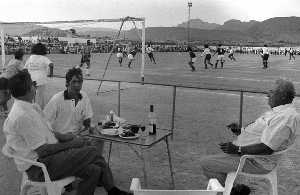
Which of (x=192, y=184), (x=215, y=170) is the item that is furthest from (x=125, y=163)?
(x=215, y=170)

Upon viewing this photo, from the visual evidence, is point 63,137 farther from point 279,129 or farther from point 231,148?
point 279,129

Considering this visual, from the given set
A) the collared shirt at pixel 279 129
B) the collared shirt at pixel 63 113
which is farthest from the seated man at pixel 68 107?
the collared shirt at pixel 279 129

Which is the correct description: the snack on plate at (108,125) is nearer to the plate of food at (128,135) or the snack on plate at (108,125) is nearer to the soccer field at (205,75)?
the plate of food at (128,135)

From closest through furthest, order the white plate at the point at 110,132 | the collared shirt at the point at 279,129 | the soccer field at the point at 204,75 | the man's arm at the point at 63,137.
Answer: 1. the collared shirt at the point at 279,129
2. the man's arm at the point at 63,137
3. the white plate at the point at 110,132
4. the soccer field at the point at 204,75

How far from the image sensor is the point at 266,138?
3.57 metres

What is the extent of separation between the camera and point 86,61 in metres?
20.7

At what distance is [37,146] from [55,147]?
0.22 meters

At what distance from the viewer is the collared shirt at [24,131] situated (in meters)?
3.26

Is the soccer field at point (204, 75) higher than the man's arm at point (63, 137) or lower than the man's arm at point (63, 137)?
lower

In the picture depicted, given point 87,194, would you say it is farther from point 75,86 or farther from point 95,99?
point 95,99

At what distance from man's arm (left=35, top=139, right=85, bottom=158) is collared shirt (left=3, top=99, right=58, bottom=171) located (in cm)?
4

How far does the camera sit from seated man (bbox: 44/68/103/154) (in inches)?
175

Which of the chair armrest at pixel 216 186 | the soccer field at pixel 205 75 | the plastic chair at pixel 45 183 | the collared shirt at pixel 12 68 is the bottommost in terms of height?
the soccer field at pixel 205 75

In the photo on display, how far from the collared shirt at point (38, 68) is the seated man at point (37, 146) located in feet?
16.7
